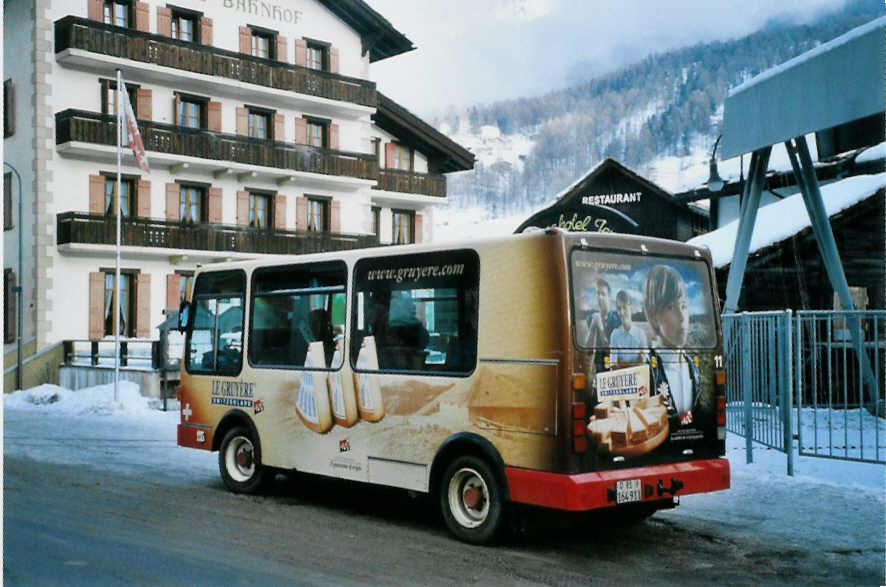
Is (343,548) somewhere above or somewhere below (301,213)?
below

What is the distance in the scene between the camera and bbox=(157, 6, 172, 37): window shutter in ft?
108

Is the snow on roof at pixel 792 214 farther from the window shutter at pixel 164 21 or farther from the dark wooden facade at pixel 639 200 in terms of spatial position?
the window shutter at pixel 164 21

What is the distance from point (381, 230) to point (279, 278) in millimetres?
31135

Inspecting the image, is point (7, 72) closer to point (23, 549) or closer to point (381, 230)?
point (381, 230)

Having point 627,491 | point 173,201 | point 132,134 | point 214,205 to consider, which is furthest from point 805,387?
point 214,205

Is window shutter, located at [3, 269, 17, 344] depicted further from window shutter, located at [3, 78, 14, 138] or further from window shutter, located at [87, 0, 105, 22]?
window shutter, located at [87, 0, 105, 22]

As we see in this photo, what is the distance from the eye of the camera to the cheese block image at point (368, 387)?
897cm

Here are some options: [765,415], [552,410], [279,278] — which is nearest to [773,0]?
[765,415]

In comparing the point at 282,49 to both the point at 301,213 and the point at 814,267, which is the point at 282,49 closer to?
the point at 301,213

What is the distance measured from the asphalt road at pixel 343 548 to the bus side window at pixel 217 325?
5.11 feet

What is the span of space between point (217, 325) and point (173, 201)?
23.4 meters

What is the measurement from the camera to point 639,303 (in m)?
7.93

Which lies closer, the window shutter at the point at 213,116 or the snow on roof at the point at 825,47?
the snow on roof at the point at 825,47

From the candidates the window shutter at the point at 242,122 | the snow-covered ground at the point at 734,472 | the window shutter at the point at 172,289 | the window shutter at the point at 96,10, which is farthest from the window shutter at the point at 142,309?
the snow-covered ground at the point at 734,472
